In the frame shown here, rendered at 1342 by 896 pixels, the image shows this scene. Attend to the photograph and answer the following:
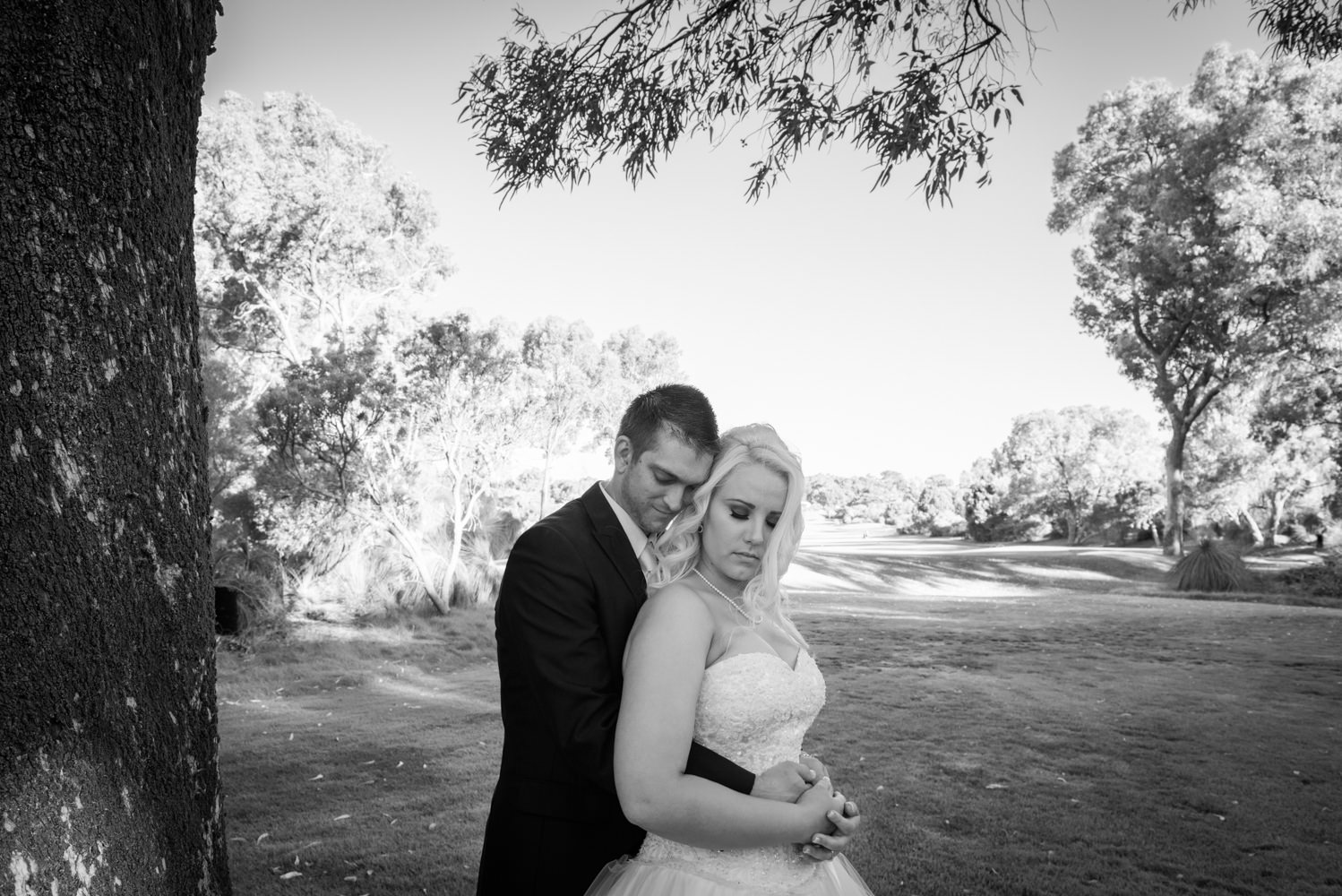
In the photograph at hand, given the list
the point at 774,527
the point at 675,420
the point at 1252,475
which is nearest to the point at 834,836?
the point at 774,527

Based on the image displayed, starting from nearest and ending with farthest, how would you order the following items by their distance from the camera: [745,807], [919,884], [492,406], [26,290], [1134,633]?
1. [26,290]
2. [745,807]
3. [919,884]
4. [1134,633]
5. [492,406]

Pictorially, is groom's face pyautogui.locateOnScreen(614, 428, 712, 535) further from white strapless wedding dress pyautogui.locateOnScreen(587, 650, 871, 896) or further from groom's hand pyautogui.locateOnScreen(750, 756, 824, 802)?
groom's hand pyautogui.locateOnScreen(750, 756, 824, 802)

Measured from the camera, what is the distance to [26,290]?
71.7 inches

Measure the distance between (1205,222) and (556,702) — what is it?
1002 inches

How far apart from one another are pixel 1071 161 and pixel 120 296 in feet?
92.3

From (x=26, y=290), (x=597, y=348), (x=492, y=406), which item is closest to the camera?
(x=26, y=290)

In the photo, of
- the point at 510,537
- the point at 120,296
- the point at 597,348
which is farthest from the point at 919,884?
the point at 597,348

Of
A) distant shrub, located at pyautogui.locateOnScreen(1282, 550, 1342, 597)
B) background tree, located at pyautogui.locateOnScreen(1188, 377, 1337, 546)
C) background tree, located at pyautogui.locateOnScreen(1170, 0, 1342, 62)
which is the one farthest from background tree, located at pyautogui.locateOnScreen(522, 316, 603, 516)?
background tree, located at pyautogui.locateOnScreen(1188, 377, 1337, 546)

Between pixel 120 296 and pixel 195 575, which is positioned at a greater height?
pixel 120 296

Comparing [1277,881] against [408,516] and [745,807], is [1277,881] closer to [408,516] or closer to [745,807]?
[745,807]

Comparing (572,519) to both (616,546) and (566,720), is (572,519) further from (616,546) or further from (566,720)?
(566,720)

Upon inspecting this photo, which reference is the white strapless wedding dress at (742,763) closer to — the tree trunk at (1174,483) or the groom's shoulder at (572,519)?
the groom's shoulder at (572,519)

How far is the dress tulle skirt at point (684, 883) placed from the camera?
101 inches

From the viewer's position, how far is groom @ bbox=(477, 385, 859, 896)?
2.37m
